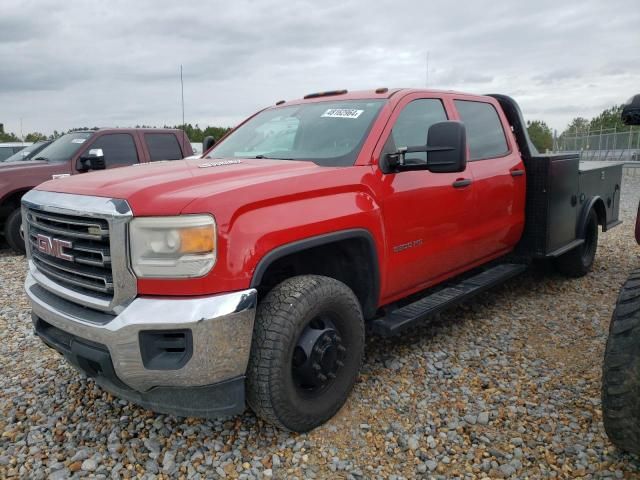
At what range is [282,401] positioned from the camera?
2516 millimetres

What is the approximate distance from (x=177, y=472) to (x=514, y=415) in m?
1.82

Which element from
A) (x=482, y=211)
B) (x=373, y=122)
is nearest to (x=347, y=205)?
(x=373, y=122)

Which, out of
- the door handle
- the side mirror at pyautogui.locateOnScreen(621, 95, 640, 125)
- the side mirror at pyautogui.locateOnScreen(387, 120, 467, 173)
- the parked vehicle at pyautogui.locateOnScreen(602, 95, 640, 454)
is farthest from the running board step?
the side mirror at pyautogui.locateOnScreen(621, 95, 640, 125)

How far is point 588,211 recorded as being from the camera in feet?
17.4

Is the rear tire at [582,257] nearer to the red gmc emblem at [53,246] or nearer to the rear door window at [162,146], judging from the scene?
the red gmc emblem at [53,246]

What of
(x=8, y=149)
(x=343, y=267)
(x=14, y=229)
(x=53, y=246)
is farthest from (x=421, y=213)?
(x=8, y=149)

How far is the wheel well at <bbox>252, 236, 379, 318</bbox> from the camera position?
115 inches

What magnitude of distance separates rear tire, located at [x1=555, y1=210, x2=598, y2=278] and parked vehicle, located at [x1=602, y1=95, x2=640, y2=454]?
129 inches

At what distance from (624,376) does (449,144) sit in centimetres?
147

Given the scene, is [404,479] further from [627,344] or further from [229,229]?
[229,229]

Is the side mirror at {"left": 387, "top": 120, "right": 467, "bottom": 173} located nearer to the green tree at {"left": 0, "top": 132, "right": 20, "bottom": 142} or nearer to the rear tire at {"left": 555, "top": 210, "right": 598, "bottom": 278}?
the rear tire at {"left": 555, "top": 210, "right": 598, "bottom": 278}

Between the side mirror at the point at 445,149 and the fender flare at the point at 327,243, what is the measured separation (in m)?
0.53

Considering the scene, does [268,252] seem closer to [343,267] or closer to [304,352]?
[304,352]

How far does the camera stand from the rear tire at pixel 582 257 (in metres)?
5.38
